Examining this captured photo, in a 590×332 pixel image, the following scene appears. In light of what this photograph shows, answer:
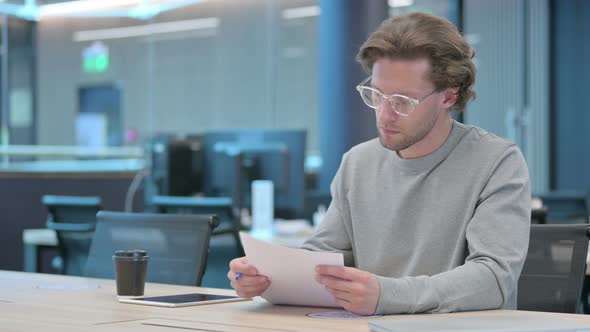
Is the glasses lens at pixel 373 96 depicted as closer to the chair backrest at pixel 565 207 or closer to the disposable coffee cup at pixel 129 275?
the disposable coffee cup at pixel 129 275

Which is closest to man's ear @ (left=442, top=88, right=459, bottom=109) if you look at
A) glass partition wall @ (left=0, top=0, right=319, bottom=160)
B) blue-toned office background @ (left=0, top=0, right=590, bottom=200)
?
blue-toned office background @ (left=0, top=0, right=590, bottom=200)

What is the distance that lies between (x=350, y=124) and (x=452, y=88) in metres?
3.24

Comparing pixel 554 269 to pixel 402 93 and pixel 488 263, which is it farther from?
pixel 402 93

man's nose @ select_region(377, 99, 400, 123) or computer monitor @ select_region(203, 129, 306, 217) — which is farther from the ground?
man's nose @ select_region(377, 99, 400, 123)

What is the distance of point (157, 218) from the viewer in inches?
98.7

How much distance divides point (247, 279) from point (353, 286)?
0.28m

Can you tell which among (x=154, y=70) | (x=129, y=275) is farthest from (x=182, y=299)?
(x=154, y=70)

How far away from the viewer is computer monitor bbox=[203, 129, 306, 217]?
4.62 m

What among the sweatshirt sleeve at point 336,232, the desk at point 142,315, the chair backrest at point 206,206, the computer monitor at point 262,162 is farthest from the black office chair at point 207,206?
the desk at point 142,315

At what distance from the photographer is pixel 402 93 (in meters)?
1.98

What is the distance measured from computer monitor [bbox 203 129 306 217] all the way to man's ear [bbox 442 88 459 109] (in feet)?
8.19

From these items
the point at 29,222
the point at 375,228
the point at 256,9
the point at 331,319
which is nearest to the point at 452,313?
the point at 331,319

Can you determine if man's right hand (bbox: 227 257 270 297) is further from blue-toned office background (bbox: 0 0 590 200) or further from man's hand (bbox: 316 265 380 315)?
blue-toned office background (bbox: 0 0 590 200)

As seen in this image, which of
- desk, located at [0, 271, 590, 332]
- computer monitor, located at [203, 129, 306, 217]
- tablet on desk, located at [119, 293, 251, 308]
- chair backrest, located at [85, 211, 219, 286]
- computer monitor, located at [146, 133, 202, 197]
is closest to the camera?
desk, located at [0, 271, 590, 332]
